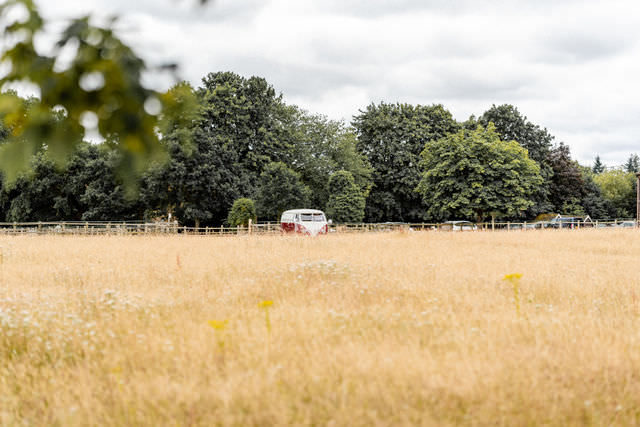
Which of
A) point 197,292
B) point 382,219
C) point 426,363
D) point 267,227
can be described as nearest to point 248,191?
point 267,227

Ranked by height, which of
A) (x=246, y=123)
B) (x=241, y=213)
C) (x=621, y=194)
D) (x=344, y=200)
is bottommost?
(x=241, y=213)

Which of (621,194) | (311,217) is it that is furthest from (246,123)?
(621,194)

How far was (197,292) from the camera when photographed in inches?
322

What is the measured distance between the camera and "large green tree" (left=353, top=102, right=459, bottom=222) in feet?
185

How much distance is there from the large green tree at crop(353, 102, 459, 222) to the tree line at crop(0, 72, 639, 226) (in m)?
0.13

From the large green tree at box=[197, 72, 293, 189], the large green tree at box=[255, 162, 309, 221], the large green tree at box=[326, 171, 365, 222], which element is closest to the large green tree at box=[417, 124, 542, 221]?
the large green tree at box=[326, 171, 365, 222]

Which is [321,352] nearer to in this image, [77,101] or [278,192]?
[77,101]

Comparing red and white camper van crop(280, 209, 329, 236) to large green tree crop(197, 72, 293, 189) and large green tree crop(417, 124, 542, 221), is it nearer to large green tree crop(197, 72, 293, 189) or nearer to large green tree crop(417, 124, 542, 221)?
large green tree crop(197, 72, 293, 189)

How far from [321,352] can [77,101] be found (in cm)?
347

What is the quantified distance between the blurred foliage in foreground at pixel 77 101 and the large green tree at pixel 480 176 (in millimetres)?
45398

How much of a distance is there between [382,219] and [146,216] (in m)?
27.7

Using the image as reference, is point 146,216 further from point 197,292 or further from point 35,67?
point 35,67

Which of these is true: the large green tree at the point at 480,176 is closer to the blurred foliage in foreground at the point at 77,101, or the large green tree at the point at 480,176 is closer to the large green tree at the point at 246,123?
the large green tree at the point at 246,123

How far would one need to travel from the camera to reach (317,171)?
171 ft
